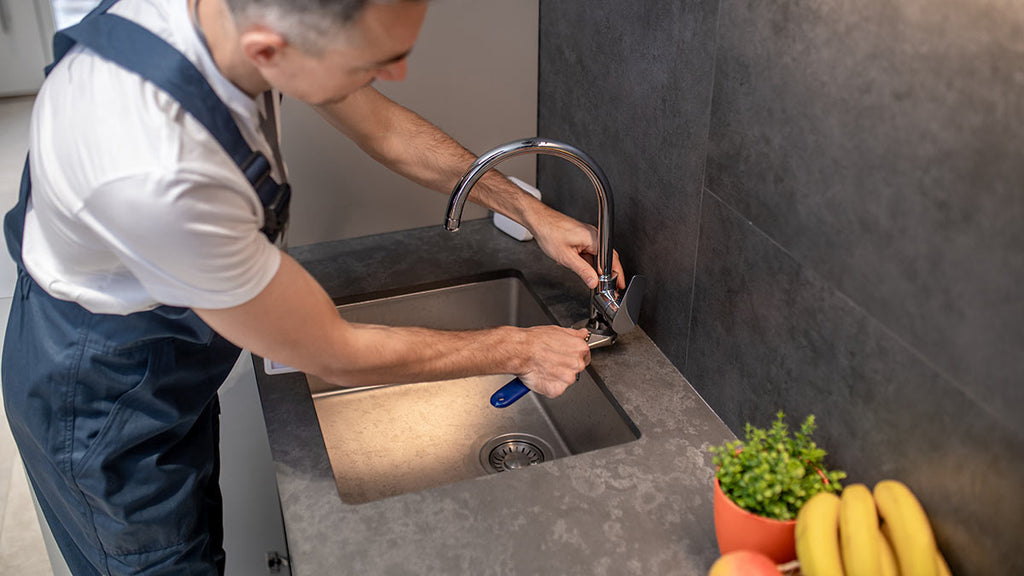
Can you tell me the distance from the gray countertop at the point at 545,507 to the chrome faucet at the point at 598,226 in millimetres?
Answer: 59

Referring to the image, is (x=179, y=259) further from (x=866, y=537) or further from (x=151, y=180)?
(x=866, y=537)

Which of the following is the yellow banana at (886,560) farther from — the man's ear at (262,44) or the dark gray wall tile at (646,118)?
the man's ear at (262,44)

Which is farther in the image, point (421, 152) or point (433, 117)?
point (433, 117)

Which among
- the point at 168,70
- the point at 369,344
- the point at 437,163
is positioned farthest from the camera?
the point at 437,163

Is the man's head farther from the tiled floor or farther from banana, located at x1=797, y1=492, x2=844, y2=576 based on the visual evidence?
the tiled floor

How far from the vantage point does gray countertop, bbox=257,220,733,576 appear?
1121 millimetres

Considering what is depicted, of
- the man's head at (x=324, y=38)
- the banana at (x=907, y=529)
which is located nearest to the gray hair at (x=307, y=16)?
the man's head at (x=324, y=38)

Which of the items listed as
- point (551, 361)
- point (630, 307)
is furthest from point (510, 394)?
point (630, 307)

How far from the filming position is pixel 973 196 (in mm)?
836

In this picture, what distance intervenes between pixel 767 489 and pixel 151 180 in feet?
2.21

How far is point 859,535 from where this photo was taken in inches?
35.0

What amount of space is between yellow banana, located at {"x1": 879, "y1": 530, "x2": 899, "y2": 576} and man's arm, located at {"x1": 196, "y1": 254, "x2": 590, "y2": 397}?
49 cm

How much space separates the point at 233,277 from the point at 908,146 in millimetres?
664

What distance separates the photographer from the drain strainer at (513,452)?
5.23 feet
